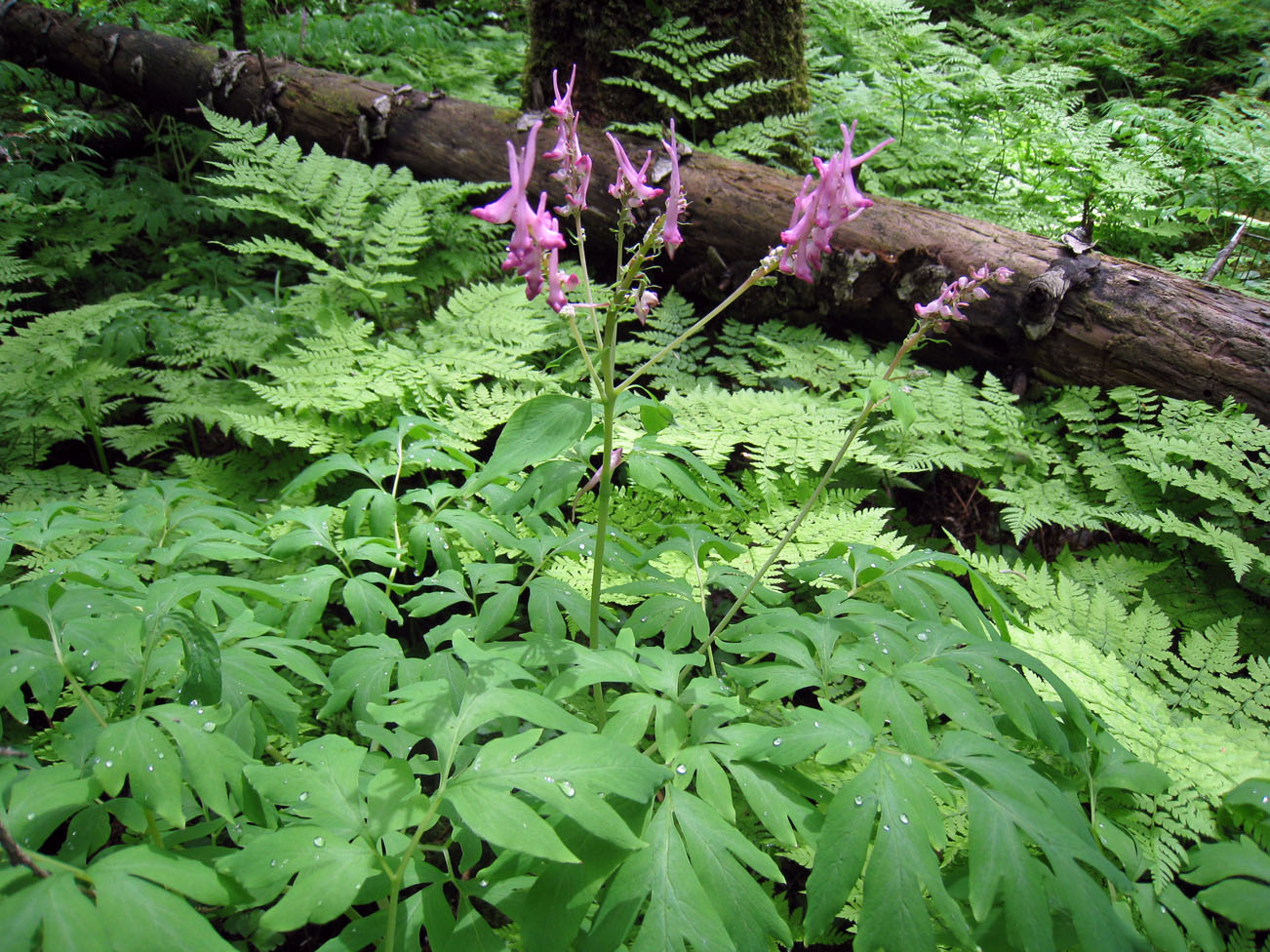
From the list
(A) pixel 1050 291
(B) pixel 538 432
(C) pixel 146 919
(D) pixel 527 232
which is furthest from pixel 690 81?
(C) pixel 146 919

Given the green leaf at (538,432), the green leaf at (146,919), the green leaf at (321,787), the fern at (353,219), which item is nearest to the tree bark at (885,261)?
the fern at (353,219)

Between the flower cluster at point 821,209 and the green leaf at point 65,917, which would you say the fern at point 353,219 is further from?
the green leaf at point 65,917

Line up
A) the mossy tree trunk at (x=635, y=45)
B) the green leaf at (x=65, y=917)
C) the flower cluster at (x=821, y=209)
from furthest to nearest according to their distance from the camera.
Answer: the mossy tree trunk at (x=635, y=45), the flower cluster at (x=821, y=209), the green leaf at (x=65, y=917)

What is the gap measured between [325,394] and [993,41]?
838 centimetres

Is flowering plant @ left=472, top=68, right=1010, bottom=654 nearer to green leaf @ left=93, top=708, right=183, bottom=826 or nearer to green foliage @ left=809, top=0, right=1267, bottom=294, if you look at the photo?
green leaf @ left=93, top=708, right=183, bottom=826

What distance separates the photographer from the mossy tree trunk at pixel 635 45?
424cm

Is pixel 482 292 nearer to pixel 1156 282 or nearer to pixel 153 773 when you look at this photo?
pixel 153 773

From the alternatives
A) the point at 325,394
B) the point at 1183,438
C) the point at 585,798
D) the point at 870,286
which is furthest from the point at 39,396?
the point at 1183,438

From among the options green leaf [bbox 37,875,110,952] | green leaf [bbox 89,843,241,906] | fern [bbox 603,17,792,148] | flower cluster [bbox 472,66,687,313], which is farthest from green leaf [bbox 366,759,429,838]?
fern [bbox 603,17,792,148]

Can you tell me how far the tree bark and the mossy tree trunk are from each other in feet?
1.08

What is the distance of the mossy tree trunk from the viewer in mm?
4238

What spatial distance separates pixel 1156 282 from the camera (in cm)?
296

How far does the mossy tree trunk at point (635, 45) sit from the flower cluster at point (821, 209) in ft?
11.2

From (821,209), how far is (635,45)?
3.83 meters
